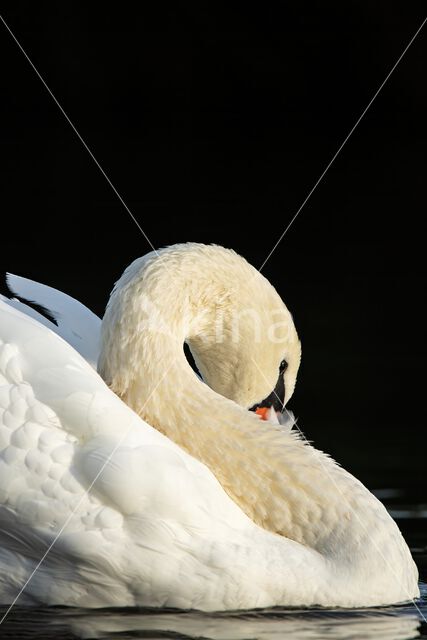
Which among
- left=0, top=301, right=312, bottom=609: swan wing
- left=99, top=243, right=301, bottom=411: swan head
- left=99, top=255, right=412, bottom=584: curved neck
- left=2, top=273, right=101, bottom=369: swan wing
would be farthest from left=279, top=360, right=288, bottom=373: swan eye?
left=0, top=301, right=312, bottom=609: swan wing

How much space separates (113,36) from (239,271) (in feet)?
80.0

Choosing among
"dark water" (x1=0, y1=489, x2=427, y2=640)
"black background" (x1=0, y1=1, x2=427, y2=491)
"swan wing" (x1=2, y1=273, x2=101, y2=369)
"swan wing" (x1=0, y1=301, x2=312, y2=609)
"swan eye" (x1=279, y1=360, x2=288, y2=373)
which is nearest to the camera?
"dark water" (x1=0, y1=489, x2=427, y2=640)

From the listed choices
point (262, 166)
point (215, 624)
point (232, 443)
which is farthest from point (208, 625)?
point (262, 166)

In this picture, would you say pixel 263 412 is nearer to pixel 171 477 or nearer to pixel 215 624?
pixel 171 477

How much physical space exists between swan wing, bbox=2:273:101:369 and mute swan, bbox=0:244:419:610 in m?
0.57

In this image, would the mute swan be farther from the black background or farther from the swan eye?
the black background

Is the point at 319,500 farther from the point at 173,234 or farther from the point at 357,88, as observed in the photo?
the point at 357,88

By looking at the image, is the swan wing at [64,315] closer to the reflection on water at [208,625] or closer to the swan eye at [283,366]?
the swan eye at [283,366]

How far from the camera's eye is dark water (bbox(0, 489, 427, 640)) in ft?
15.1

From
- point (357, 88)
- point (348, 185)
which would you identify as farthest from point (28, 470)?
point (357, 88)

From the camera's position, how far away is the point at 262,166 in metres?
22.2

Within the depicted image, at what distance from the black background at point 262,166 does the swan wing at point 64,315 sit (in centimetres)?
155

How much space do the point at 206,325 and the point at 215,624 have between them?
1.32 m

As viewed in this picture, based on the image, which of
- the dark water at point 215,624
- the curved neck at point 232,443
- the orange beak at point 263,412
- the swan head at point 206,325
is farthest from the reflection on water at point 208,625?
the orange beak at point 263,412
